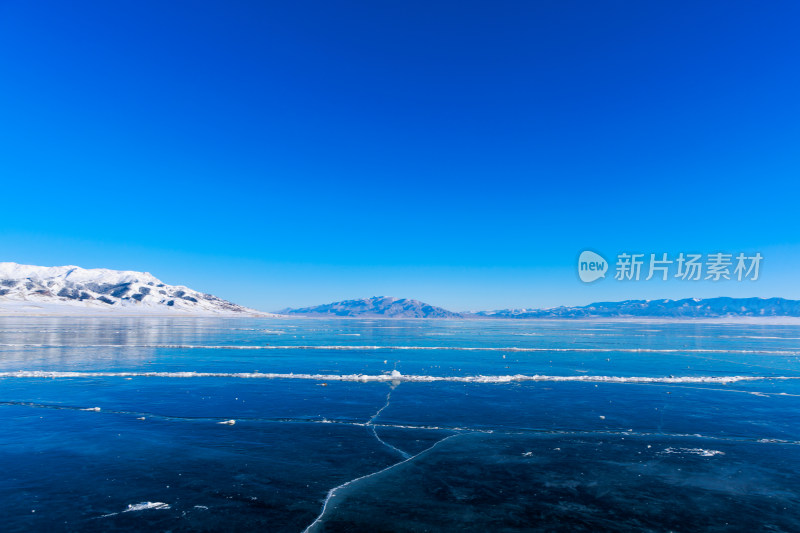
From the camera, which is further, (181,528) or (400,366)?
(400,366)

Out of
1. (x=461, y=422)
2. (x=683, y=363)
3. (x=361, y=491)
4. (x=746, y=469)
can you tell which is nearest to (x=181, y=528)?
(x=361, y=491)

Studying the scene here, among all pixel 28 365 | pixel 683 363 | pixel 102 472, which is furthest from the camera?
pixel 683 363

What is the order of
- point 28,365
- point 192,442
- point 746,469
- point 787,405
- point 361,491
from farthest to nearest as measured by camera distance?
point 28,365 < point 787,405 < point 192,442 < point 746,469 < point 361,491

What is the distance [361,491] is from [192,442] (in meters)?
6.33

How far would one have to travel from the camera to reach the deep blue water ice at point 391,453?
28.9 ft

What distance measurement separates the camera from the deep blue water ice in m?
8.80

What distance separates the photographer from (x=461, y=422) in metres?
16.2

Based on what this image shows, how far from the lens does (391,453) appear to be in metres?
12.6

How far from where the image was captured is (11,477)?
10281 millimetres

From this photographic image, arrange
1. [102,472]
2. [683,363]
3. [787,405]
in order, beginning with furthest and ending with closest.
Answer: [683,363], [787,405], [102,472]

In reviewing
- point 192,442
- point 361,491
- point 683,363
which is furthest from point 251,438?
point 683,363

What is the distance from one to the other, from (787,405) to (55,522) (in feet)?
87.3

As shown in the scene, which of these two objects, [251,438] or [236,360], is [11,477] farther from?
[236,360]

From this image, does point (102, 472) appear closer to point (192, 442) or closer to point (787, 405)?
point (192, 442)
